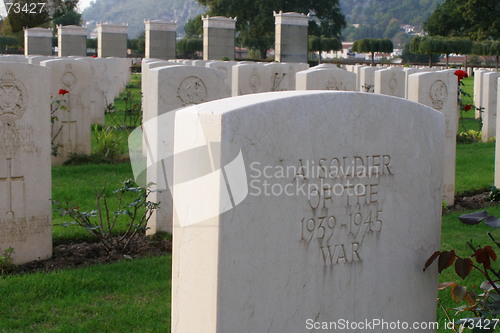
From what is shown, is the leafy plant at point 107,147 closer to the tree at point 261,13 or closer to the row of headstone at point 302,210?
the row of headstone at point 302,210

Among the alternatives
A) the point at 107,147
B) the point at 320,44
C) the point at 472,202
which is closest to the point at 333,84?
the point at 472,202

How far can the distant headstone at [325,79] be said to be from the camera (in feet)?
26.2

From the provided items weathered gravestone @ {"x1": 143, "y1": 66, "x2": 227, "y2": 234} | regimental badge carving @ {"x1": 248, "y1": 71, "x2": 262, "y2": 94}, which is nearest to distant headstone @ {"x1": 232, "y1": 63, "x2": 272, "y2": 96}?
regimental badge carving @ {"x1": 248, "y1": 71, "x2": 262, "y2": 94}

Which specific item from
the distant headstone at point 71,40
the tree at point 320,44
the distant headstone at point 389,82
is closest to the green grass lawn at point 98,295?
the distant headstone at point 389,82

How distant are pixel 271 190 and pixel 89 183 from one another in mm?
5315

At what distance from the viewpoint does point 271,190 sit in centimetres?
255

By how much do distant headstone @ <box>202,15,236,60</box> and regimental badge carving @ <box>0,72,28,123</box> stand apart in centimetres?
2147

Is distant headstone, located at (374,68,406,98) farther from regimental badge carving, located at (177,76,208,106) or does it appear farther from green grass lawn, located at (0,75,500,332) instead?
regimental badge carving, located at (177,76,208,106)

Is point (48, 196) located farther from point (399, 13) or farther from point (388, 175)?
point (399, 13)

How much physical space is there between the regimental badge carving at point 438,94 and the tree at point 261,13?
34929 millimetres

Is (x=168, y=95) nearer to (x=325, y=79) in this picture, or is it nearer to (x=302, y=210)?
(x=325, y=79)

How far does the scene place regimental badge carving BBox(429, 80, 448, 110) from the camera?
7551 mm

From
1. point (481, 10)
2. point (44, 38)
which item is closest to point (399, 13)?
point (481, 10)

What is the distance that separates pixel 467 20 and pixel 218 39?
19926mm
